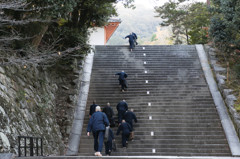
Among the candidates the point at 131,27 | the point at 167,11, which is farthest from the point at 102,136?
the point at 131,27

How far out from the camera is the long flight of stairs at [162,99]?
14.3 meters

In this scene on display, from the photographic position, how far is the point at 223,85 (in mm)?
17719

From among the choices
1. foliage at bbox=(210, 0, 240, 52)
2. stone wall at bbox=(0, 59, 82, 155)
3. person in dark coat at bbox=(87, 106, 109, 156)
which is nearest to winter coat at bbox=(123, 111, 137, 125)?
stone wall at bbox=(0, 59, 82, 155)

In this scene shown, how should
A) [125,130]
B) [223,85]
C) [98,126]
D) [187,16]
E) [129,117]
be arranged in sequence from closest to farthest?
1. [98,126]
2. [125,130]
3. [129,117]
4. [223,85]
5. [187,16]

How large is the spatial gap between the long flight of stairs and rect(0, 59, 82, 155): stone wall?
1027 mm

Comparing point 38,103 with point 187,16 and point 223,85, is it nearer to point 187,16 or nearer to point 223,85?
point 223,85

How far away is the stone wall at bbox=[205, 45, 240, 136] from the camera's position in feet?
50.3

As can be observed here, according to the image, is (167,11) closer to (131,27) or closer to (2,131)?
(2,131)

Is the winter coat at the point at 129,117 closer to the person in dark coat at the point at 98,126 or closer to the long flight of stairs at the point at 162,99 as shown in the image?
the long flight of stairs at the point at 162,99

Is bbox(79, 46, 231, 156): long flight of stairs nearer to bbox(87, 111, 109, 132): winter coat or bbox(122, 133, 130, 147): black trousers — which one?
bbox(122, 133, 130, 147): black trousers

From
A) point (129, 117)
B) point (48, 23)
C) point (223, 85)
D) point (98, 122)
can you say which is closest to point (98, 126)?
point (98, 122)

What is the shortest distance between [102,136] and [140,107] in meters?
6.92

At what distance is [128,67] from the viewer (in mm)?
20859

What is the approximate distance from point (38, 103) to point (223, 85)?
9.11 m
